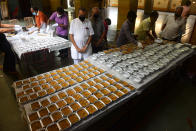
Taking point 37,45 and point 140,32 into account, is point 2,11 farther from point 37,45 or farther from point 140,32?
point 140,32

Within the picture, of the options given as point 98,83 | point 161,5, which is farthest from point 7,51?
point 161,5

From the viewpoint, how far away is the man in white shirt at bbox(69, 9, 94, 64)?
3.18m

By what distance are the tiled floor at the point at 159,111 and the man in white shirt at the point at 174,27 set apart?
4.43ft

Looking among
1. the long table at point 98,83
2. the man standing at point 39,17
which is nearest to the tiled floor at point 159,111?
the long table at point 98,83

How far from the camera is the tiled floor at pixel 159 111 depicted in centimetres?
256

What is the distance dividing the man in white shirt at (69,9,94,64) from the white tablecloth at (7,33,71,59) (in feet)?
1.91

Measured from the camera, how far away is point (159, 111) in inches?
114

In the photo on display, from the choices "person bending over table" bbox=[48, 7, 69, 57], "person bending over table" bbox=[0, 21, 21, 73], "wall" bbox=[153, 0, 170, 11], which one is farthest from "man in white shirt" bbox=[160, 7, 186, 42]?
"wall" bbox=[153, 0, 170, 11]

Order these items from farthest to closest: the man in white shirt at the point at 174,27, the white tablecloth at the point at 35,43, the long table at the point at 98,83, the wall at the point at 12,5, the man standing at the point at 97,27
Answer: the wall at the point at 12,5 → the man in white shirt at the point at 174,27 → the man standing at the point at 97,27 → the white tablecloth at the point at 35,43 → the long table at the point at 98,83

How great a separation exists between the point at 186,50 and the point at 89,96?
276 cm

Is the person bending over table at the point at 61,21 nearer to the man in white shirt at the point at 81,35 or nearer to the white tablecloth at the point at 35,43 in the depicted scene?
the white tablecloth at the point at 35,43

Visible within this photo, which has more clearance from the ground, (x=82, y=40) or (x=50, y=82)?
(x=82, y=40)

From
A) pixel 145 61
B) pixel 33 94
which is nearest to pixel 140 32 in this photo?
pixel 145 61

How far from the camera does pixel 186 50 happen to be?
3283mm
